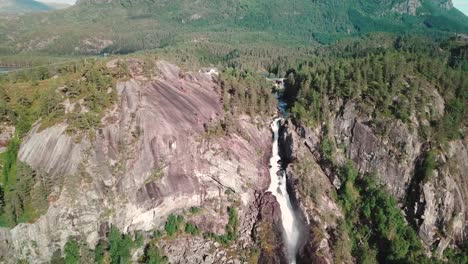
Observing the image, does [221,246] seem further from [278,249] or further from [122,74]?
[122,74]

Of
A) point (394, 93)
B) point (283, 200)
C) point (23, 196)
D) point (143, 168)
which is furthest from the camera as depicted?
point (394, 93)

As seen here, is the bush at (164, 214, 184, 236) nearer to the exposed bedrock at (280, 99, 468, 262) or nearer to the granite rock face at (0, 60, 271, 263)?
the granite rock face at (0, 60, 271, 263)

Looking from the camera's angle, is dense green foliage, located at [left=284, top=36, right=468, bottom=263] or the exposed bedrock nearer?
dense green foliage, located at [left=284, top=36, right=468, bottom=263]

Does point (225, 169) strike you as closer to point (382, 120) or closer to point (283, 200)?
point (283, 200)

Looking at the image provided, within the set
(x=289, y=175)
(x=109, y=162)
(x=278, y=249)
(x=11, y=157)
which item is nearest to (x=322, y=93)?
(x=289, y=175)

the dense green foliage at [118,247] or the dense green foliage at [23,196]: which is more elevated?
the dense green foliage at [23,196]

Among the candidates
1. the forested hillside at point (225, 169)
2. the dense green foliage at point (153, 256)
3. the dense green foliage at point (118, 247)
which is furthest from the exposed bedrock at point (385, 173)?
the dense green foliage at point (118, 247)

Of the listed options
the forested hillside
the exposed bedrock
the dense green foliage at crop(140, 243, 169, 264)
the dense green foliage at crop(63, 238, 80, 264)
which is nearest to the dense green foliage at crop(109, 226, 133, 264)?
the forested hillside

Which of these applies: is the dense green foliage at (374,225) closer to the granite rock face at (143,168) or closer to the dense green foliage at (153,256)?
the granite rock face at (143,168)

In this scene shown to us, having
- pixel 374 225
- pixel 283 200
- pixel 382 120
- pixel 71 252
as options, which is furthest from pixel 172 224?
pixel 382 120
